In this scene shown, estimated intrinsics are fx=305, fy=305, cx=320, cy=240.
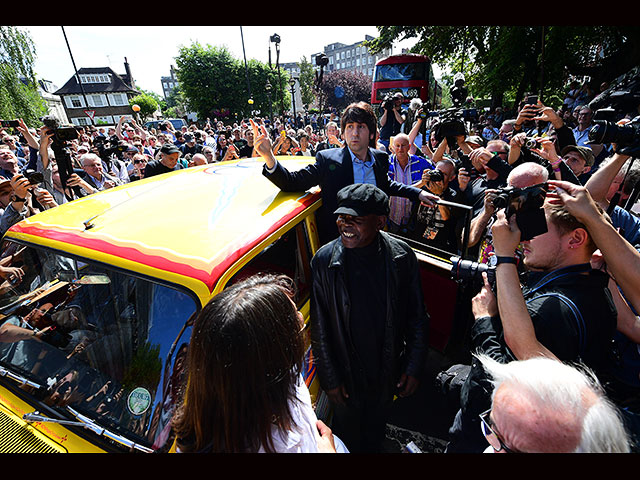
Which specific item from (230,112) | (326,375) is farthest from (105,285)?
(230,112)

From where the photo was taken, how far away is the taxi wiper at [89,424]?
4.23 feet

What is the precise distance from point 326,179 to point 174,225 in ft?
4.00

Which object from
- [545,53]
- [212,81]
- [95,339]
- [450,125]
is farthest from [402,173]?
[212,81]

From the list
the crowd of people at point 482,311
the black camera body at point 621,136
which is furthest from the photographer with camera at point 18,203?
the black camera body at point 621,136

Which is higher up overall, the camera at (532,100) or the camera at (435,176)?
the camera at (532,100)

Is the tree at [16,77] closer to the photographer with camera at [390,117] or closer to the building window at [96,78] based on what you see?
the photographer with camera at [390,117]

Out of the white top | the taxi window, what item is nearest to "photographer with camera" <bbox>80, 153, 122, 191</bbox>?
the taxi window

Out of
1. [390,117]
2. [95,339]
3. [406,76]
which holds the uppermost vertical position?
[406,76]

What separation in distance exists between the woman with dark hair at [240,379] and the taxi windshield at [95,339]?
1.34 feet

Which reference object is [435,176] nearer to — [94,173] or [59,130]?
[59,130]

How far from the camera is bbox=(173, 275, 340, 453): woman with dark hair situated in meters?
0.95

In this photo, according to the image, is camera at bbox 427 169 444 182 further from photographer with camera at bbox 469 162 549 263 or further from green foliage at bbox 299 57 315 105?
green foliage at bbox 299 57 315 105

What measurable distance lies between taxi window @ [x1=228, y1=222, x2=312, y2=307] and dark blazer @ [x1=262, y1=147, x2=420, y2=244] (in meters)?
0.27

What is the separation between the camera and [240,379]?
957 millimetres
